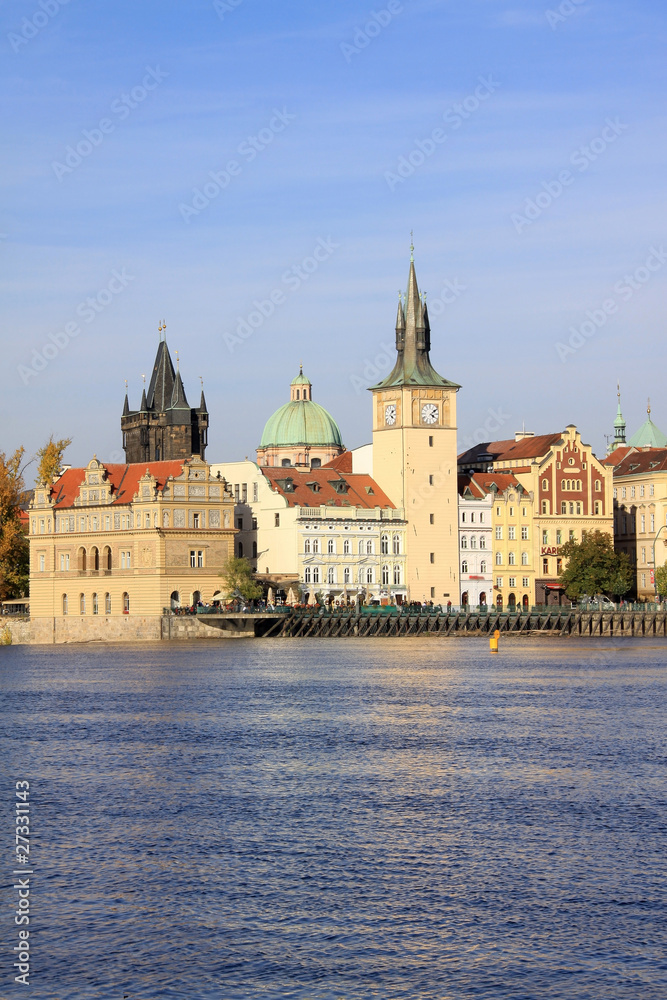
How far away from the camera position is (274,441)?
161750 millimetres

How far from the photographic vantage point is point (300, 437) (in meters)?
160

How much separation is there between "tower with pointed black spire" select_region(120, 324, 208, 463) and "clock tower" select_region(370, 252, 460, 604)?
19.9 m

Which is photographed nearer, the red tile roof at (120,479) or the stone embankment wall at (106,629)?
the stone embankment wall at (106,629)

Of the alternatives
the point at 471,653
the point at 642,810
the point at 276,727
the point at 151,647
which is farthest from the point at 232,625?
the point at 642,810

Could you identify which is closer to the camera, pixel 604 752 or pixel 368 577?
pixel 604 752

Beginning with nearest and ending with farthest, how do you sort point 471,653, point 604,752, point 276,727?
point 604,752
point 276,727
point 471,653

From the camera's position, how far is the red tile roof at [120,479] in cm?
12672

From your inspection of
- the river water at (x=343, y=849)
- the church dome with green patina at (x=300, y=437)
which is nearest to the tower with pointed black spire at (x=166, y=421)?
the church dome with green patina at (x=300, y=437)

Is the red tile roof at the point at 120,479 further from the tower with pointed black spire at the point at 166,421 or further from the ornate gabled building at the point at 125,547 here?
the tower with pointed black spire at the point at 166,421

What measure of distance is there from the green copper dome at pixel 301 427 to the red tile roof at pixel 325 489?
72.6ft

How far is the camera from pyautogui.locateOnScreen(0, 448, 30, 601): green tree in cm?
12875

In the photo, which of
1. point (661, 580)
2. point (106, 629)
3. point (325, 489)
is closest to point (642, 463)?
point (661, 580)

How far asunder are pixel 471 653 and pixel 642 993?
7556 cm

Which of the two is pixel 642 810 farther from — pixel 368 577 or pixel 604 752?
pixel 368 577
